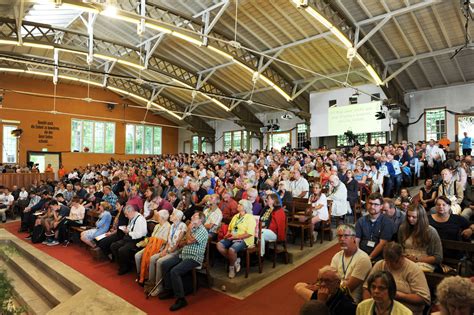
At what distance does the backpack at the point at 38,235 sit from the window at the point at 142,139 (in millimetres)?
13563

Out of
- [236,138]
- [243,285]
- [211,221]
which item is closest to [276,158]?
[211,221]

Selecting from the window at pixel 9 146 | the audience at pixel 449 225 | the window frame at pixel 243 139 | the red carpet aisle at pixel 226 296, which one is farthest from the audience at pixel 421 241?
the window at pixel 9 146

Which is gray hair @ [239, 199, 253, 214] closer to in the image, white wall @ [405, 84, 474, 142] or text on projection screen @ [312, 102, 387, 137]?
text on projection screen @ [312, 102, 387, 137]

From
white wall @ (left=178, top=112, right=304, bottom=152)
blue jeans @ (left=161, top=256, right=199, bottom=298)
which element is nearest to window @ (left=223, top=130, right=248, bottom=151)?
white wall @ (left=178, top=112, right=304, bottom=152)

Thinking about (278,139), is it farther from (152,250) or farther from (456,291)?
(456,291)

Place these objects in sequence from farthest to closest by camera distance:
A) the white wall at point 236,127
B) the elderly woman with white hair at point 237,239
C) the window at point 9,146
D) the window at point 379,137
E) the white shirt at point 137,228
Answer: the white wall at point 236,127, the window at point 9,146, the window at point 379,137, the white shirt at point 137,228, the elderly woman with white hair at point 237,239

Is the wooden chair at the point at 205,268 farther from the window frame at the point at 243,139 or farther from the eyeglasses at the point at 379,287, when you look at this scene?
the window frame at the point at 243,139

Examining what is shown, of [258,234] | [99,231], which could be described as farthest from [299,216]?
[99,231]

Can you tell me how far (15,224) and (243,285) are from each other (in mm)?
8757

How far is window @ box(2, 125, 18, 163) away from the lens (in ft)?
52.7

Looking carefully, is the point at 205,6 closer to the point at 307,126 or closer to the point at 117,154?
the point at 307,126

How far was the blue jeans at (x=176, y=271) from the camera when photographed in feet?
12.2

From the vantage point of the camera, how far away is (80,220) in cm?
693

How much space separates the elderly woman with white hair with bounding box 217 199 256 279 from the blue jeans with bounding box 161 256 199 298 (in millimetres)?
419
